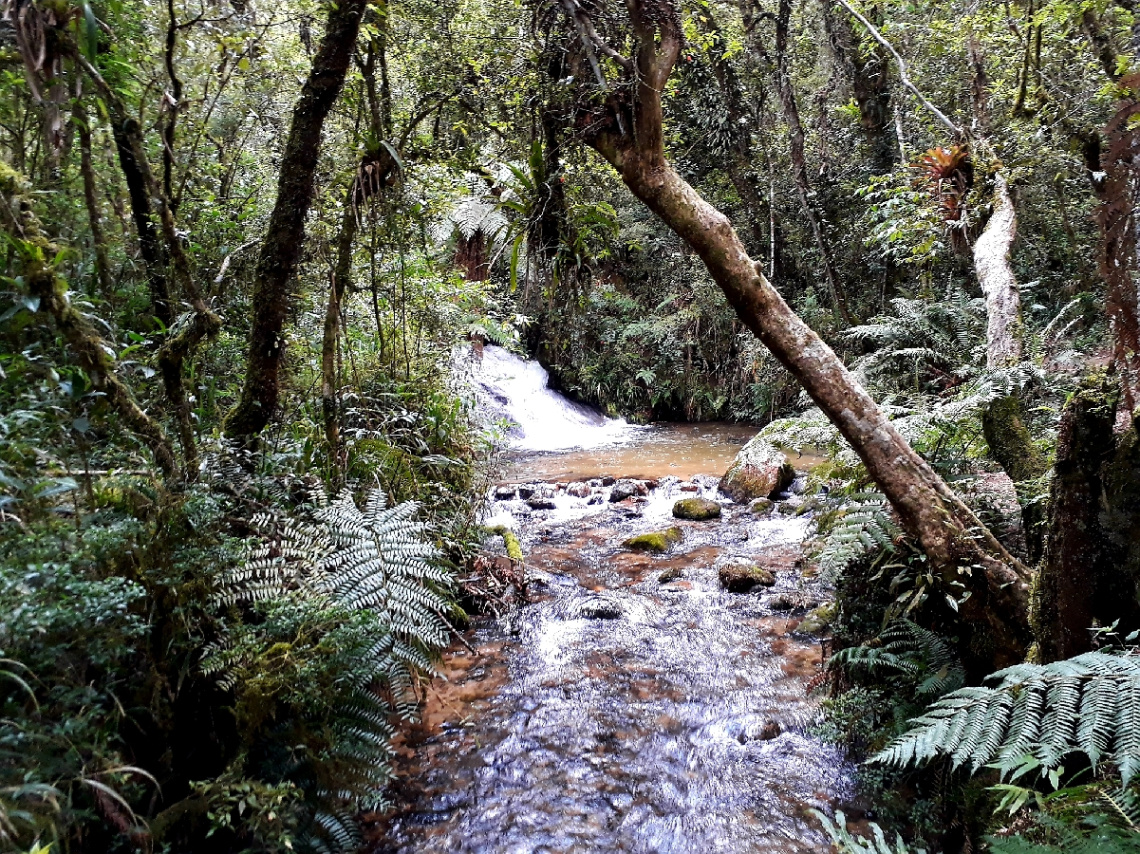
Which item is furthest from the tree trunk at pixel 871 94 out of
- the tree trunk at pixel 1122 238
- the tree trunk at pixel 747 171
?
the tree trunk at pixel 1122 238

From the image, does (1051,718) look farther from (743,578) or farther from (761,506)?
(761,506)

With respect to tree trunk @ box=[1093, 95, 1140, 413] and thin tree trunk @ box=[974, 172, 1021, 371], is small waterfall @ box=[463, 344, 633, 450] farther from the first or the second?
tree trunk @ box=[1093, 95, 1140, 413]

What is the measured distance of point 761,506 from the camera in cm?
777

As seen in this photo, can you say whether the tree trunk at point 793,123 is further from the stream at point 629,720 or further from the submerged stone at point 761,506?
the stream at point 629,720

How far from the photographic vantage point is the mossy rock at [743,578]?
17.6ft

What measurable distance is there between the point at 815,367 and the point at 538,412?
12.1 metres

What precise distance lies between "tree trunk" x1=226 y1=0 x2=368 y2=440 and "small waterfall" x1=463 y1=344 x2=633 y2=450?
9.25m

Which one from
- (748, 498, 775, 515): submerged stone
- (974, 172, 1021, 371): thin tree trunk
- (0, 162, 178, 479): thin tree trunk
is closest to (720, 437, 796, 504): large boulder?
(748, 498, 775, 515): submerged stone

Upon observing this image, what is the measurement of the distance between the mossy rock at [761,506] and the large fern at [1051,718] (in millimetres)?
6017

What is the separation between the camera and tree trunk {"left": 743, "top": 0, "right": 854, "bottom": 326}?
945cm

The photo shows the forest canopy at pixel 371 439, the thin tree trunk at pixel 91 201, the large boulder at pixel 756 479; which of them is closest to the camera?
the forest canopy at pixel 371 439

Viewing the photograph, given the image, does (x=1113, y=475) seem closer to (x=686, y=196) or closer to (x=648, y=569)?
(x=686, y=196)

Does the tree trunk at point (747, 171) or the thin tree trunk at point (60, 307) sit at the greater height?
the tree trunk at point (747, 171)

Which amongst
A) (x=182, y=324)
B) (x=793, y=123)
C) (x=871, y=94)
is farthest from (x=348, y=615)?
(x=871, y=94)
